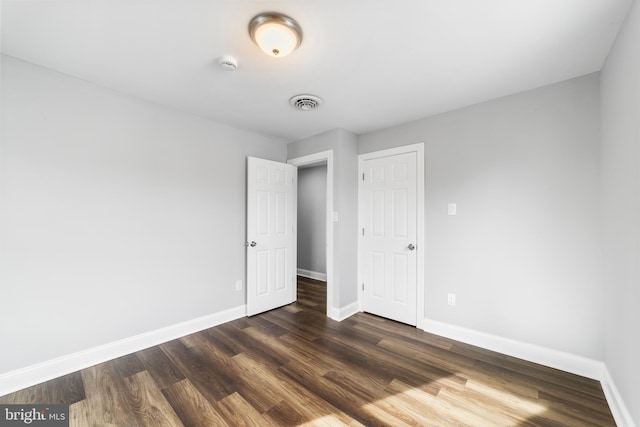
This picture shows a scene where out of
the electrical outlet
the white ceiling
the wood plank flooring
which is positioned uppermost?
the white ceiling

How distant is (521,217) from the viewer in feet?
7.59

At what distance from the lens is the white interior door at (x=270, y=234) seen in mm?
3277

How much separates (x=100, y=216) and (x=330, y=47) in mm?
2326

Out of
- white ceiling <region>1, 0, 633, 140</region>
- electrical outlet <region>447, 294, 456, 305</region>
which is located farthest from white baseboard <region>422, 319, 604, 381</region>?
white ceiling <region>1, 0, 633, 140</region>

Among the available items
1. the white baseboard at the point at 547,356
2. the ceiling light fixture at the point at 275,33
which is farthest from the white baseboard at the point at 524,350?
the ceiling light fixture at the point at 275,33

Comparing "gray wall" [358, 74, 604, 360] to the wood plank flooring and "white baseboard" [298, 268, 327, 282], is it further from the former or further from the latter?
"white baseboard" [298, 268, 327, 282]

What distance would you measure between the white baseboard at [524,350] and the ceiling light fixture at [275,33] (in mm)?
2905

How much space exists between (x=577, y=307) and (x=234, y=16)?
320 cm

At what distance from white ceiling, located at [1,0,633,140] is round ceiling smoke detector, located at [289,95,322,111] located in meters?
0.08

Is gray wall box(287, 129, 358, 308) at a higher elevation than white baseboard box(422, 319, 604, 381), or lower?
higher

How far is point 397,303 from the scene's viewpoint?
3.12 metres

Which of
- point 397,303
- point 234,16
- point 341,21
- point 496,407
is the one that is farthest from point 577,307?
point 234,16

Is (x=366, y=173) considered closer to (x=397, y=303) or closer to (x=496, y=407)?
(x=397, y=303)

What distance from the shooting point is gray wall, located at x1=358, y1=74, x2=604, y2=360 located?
2.05 m
